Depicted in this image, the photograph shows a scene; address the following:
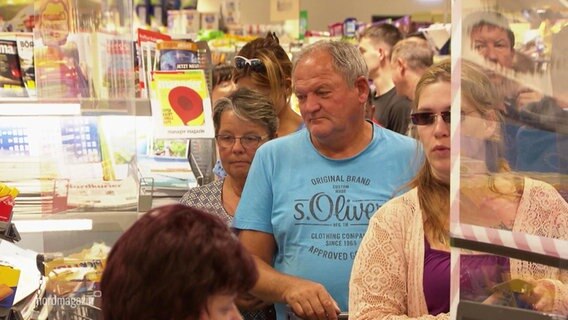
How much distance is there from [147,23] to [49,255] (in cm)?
782

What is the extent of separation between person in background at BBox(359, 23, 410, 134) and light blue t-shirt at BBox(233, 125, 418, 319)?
3.19 m

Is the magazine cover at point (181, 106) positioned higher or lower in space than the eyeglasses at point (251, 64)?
lower

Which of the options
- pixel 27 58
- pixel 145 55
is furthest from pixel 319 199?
pixel 145 55

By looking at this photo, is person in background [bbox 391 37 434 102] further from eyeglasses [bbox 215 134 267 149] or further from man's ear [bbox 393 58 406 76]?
eyeglasses [bbox 215 134 267 149]

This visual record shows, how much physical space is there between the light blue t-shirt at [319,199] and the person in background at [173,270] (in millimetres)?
1332

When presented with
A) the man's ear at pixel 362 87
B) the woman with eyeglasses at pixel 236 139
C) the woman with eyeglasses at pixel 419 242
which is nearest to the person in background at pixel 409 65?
the woman with eyeglasses at pixel 236 139

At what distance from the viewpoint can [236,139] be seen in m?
3.70

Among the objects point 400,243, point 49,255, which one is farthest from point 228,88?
point 400,243

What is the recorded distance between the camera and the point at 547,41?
5.14 ft

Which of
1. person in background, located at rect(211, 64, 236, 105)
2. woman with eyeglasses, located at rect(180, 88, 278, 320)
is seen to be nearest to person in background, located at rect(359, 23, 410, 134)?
person in background, located at rect(211, 64, 236, 105)

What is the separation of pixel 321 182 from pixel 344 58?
43 cm

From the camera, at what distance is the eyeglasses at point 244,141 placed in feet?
12.1

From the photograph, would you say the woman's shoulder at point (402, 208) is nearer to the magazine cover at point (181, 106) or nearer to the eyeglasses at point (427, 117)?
the eyeglasses at point (427, 117)

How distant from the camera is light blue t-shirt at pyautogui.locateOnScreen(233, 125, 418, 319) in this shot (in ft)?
9.98
